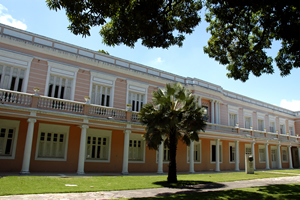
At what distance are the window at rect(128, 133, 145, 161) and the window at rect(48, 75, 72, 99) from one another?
19.3 feet

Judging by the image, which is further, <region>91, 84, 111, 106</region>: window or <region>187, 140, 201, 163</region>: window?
<region>187, 140, 201, 163</region>: window

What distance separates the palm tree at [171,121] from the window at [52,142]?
20.2 ft

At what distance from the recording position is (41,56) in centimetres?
1591

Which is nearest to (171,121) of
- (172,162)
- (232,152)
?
(172,162)

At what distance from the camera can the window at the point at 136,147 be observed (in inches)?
752

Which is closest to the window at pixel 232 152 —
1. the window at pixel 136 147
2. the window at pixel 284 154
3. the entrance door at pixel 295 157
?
the window at pixel 284 154

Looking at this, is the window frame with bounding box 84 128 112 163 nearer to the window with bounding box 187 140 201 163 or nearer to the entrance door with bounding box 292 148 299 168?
the window with bounding box 187 140 201 163

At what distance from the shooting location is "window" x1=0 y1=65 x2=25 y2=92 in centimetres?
1463

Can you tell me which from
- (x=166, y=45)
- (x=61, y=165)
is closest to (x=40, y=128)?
(x=61, y=165)

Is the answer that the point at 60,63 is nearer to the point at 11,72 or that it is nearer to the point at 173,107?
the point at 11,72

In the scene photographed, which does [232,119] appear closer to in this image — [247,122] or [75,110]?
[247,122]

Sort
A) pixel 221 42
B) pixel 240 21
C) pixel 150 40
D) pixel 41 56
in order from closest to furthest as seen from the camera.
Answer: pixel 150 40 → pixel 240 21 → pixel 221 42 → pixel 41 56

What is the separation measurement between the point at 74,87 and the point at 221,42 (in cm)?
999

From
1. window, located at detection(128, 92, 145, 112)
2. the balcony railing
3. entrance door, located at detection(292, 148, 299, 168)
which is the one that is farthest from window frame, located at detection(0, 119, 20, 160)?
entrance door, located at detection(292, 148, 299, 168)
